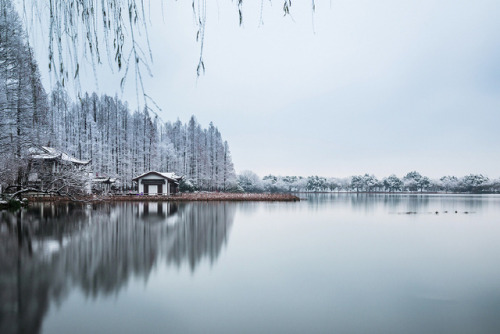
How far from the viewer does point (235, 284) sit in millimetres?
8750

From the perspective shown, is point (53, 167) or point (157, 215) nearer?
point (157, 215)

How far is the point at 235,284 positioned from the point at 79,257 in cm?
598

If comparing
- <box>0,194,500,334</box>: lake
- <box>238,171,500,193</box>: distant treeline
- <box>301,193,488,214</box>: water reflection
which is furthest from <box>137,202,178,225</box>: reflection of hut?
<box>238,171,500,193</box>: distant treeline

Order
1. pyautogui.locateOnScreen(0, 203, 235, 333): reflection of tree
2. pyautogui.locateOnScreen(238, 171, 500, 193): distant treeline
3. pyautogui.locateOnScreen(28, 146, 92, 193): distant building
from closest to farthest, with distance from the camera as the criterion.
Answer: pyautogui.locateOnScreen(0, 203, 235, 333): reflection of tree → pyautogui.locateOnScreen(28, 146, 92, 193): distant building → pyautogui.locateOnScreen(238, 171, 500, 193): distant treeline

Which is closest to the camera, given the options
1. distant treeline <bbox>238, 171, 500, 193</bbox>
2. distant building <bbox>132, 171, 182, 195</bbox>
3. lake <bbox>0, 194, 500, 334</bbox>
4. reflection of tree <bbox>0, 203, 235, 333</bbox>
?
lake <bbox>0, 194, 500, 334</bbox>

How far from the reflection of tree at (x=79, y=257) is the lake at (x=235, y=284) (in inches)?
1.5

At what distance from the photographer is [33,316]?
19.4ft

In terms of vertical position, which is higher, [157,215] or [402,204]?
[157,215]

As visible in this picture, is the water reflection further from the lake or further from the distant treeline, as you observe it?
the distant treeline

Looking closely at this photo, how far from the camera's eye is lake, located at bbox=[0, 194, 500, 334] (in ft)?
20.1

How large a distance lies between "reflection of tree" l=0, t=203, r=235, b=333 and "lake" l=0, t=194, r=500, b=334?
0.13 feet

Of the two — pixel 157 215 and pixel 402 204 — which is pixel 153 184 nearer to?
pixel 157 215

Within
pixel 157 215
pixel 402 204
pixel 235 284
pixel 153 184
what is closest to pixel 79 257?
pixel 235 284

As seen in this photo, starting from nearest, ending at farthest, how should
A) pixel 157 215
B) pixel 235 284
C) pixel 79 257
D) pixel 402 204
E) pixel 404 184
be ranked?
pixel 235 284 < pixel 79 257 < pixel 157 215 < pixel 402 204 < pixel 404 184
